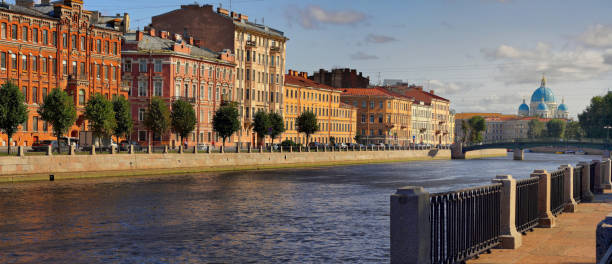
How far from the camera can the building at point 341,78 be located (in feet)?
450

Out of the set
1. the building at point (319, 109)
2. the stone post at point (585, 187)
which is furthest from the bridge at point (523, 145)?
the stone post at point (585, 187)

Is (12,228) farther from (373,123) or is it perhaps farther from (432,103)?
(432,103)

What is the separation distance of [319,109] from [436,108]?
→ 6160 cm

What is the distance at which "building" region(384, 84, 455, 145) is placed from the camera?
165500 millimetres

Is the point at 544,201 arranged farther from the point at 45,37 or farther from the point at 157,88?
the point at 157,88

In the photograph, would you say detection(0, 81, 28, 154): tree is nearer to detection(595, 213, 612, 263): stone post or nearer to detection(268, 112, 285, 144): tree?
detection(268, 112, 285, 144): tree

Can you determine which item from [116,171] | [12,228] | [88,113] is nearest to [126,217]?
[12,228]

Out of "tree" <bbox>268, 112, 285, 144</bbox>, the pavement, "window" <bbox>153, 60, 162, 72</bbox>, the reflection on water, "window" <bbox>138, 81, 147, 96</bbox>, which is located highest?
"window" <bbox>153, 60, 162, 72</bbox>

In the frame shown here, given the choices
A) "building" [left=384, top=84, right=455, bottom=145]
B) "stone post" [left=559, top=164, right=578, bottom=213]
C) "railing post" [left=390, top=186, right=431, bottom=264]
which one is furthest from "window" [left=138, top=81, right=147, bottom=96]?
"building" [left=384, top=84, right=455, bottom=145]

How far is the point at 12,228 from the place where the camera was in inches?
899

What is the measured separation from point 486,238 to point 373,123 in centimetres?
12711

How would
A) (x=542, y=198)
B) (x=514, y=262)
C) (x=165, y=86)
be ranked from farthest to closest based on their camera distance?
(x=165, y=86) → (x=542, y=198) → (x=514, y=262)

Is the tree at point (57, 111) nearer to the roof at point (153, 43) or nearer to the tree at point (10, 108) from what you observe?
the tree at point (10, 108)

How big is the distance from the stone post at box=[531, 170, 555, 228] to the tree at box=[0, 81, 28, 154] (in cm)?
4290
